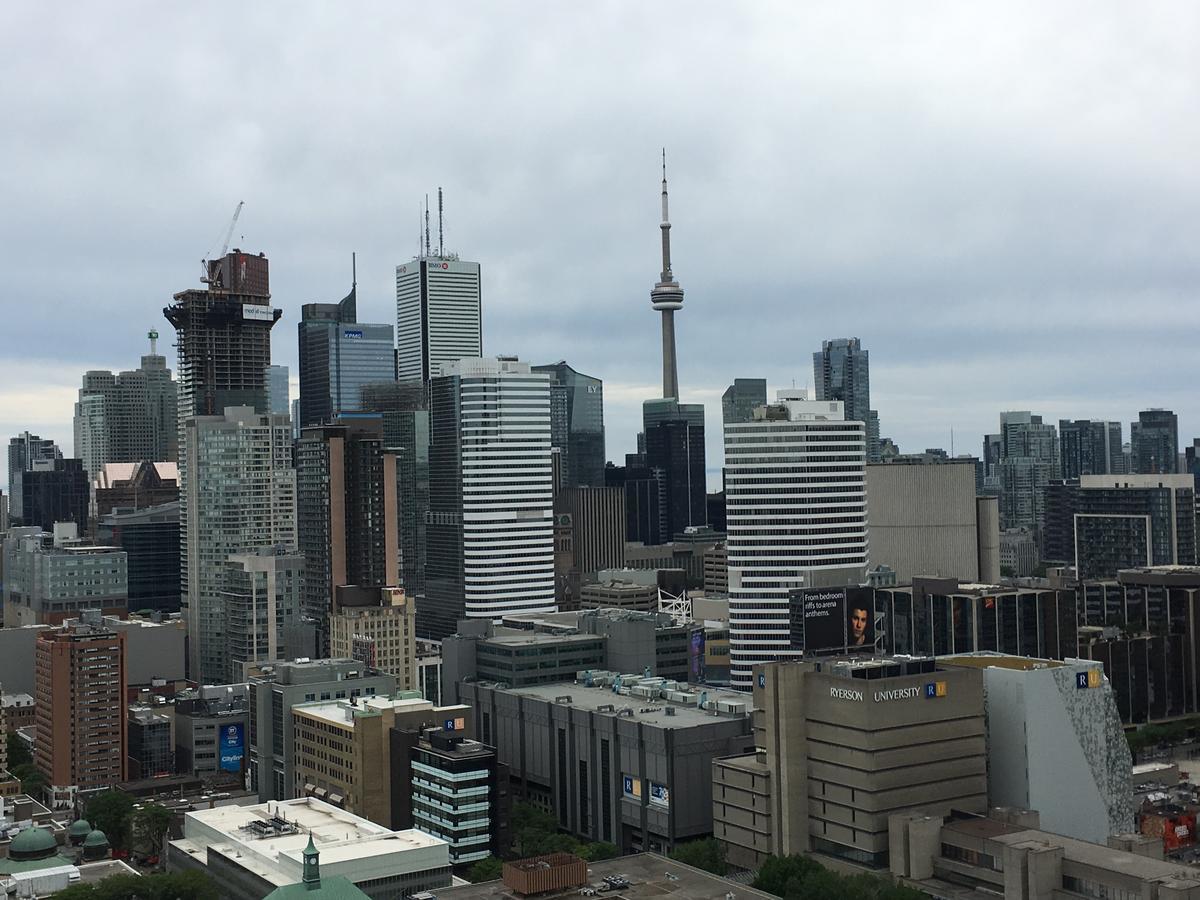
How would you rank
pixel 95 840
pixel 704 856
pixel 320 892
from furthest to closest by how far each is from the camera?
pixel 95 840 → pixel 704 856 → pixel 320 892

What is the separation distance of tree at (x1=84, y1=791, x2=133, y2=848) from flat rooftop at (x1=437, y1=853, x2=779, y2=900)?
76977 mm

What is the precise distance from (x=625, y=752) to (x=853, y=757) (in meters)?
40.6

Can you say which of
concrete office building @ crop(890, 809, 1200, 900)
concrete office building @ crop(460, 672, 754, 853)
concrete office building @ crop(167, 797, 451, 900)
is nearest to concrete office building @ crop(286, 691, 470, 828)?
concrete office building @ crop(460, 672, 754, 853)

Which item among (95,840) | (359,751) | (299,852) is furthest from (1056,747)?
(95,840)

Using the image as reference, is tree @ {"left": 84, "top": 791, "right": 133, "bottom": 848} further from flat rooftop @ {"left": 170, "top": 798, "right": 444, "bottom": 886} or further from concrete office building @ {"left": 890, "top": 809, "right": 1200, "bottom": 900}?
concrete office building @ {"left": 890, "top": 809, "right": 1200, "bottom": 900}

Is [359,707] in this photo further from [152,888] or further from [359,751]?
[152,888]

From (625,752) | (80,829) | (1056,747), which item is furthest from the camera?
(80,829)

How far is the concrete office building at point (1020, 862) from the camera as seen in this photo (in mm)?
114562

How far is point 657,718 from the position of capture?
175 metres

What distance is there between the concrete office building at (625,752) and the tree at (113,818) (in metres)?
51.2

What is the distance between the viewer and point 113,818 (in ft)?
622

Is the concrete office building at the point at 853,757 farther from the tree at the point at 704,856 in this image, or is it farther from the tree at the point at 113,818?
the tree at the point at 113,818

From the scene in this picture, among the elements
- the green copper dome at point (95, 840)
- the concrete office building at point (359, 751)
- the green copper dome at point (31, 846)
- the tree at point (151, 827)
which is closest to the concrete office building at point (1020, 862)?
the concrete office building at point (359, 751)

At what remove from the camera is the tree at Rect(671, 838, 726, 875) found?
14350 centimetres
